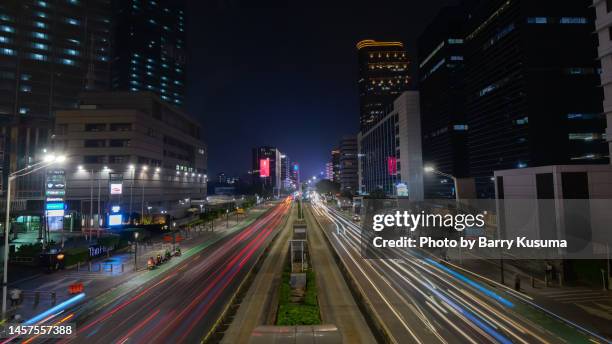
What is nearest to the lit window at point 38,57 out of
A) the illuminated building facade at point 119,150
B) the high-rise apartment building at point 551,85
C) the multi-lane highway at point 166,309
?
the illuminated building facade at point 119,150

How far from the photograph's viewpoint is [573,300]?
76.3 feet

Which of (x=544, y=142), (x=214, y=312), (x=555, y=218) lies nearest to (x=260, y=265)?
(x=214, y=312)

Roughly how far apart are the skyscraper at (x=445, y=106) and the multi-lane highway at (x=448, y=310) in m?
A: 85.1

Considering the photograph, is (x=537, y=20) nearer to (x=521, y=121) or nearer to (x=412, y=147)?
(x=521, y=121)

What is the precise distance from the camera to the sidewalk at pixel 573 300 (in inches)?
775

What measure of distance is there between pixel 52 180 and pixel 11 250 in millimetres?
9008

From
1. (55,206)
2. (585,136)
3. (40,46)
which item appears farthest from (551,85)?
(40,46)

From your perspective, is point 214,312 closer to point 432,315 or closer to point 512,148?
point 432,315

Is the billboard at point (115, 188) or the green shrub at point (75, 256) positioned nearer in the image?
the green shrub at point (75, 256)

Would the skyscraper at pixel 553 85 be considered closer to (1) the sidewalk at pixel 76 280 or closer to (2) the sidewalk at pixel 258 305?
(2) the sidewalk at pixel 258 305

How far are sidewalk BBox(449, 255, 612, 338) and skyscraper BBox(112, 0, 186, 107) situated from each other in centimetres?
19867

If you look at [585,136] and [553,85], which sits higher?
[553,85]

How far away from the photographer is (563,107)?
7156 cm

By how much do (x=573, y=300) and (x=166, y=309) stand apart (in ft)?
97.7
